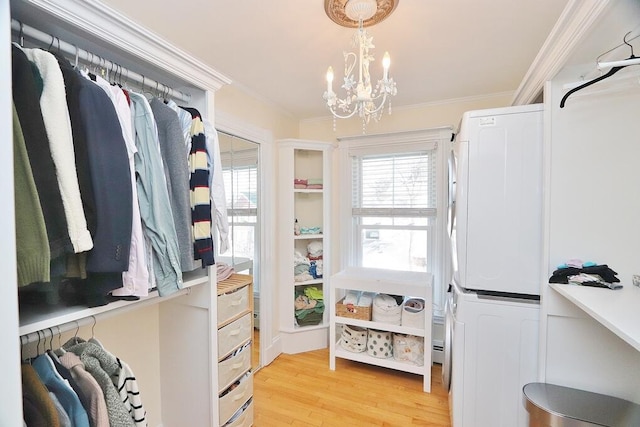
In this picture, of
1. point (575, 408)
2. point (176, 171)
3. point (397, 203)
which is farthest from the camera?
point (397, 203)

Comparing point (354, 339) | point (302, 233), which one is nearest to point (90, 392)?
point (354, 339)

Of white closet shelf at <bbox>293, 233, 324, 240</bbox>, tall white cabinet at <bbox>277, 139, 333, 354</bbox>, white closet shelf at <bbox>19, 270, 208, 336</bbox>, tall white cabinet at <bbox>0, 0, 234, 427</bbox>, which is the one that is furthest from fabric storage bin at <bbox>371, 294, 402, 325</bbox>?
white closet shelf at <bbox>19, 270, 208, 336</bbox>

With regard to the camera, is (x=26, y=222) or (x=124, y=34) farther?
(x=124, y=34)

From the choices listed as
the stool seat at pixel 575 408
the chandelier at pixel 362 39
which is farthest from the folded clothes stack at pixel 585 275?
the chandelier at pixel 362 39

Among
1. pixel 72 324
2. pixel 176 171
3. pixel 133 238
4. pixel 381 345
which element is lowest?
pixel 381 345

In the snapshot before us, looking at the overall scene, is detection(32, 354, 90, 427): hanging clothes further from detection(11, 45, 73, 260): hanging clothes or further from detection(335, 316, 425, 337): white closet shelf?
detection(335, 316, 425, 337): white closet shelf

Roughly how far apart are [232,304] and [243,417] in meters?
0.69

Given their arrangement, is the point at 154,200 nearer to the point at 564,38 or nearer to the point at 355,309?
the point at 564,38

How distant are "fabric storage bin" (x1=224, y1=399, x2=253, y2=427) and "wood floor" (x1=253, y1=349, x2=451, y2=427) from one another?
0.47 feet

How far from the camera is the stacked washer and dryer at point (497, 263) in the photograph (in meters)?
1.53

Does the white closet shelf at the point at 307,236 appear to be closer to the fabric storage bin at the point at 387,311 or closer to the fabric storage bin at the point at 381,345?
the fabric storage bin at the point at 387,311

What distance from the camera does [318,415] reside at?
1975 millimetres

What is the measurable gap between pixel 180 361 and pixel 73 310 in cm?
83

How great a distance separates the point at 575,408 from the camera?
50.3 inches
